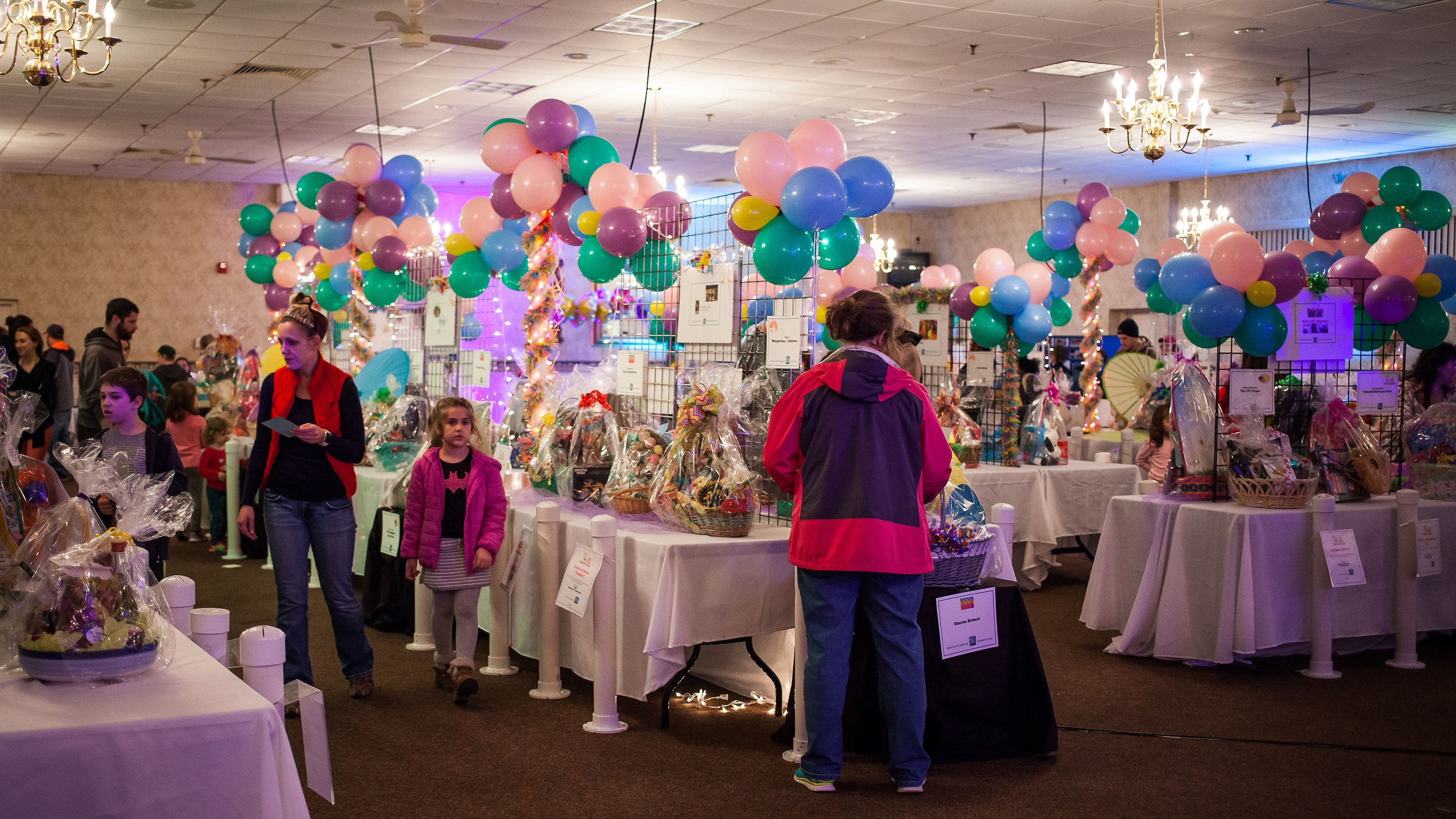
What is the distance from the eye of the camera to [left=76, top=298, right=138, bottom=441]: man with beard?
7859 mm

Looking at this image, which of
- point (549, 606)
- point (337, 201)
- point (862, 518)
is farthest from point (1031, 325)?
point (337, 201)

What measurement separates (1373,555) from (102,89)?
1035 cm

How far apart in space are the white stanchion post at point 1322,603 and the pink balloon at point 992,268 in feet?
9.97

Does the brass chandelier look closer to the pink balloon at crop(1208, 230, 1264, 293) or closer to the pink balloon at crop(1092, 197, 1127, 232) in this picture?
the pink balloon at crop(1208, 230, 1264, 293)

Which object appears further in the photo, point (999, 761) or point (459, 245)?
point (459, 245)

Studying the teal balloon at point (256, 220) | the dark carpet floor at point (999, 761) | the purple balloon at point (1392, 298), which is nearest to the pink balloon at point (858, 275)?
the purple balloon at point (1392, 298)

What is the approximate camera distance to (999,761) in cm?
386

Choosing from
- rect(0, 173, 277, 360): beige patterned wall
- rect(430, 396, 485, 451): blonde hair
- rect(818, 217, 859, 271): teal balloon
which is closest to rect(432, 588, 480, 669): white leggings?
rect(430, 396, 485, 451): blonde hair

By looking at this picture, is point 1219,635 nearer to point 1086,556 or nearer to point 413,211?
point 1086,556

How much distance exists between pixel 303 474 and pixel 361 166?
4281 mm

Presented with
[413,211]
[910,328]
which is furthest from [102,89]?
[910,328]

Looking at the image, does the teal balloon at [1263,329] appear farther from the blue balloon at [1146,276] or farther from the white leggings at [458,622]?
the blue balloon at [1146,276]

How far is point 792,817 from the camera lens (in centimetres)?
338

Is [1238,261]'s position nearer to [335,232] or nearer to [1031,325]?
[1031,325]
